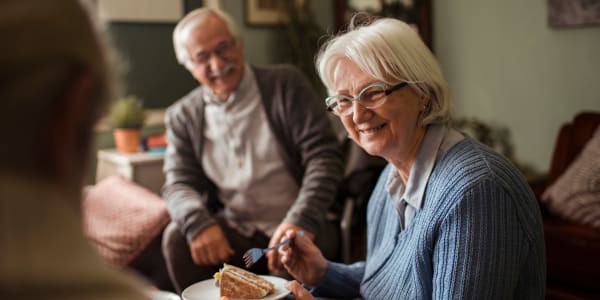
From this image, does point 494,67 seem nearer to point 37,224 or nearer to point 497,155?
point 497,155

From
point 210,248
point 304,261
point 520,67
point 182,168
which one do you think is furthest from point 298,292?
point 520,67

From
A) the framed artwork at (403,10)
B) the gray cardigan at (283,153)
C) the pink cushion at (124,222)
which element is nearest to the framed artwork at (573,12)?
the framed artwork at (403,10)

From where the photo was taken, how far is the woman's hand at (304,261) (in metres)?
1.71

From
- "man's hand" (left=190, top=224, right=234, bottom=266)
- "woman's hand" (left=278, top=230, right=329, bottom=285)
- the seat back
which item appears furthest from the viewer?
the seat back

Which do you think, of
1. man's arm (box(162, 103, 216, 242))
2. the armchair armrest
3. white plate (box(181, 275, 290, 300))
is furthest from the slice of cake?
the armchair armrest

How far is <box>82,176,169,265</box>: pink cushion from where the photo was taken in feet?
8.80

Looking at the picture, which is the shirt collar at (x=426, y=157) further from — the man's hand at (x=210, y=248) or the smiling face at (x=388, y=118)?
the man's hand at (x=210, y=248)

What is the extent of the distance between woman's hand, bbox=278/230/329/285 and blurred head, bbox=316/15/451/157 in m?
0.34

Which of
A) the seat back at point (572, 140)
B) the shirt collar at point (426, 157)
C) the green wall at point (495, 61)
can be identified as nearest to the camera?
the shirt collar at point (426, 157)

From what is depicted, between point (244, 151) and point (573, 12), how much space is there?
2.15 meters

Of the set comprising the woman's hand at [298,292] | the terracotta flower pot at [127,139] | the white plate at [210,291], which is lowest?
the white plate at [210,291]

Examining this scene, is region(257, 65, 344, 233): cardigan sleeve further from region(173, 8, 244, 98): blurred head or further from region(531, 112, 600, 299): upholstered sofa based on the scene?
region(531, 112, 600, 299): upholstered sofa

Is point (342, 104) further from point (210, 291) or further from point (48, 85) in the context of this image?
point (48, 85)

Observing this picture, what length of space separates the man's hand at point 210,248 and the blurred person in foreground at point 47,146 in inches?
71.4
